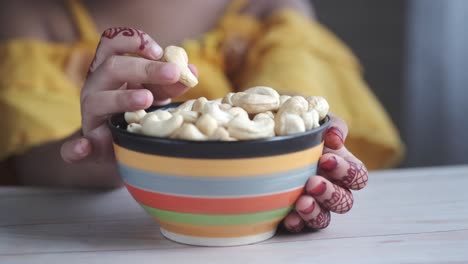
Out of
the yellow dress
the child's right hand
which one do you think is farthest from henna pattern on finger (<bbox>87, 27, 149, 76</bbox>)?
the yellow dress

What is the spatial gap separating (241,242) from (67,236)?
17 centimetres

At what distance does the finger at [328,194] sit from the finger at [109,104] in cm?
17

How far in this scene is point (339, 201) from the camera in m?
0.64

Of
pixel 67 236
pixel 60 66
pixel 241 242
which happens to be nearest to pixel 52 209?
pixel 67 236

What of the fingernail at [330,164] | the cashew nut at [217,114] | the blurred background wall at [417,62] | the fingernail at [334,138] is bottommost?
the blurred background wall at [417,62]

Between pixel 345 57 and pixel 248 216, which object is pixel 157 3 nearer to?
pixel 345 57

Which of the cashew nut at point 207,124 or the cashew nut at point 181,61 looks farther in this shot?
the cashew nut at point 181,61

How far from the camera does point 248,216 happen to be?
0.60 meters

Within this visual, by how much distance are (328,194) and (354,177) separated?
41 millimetres

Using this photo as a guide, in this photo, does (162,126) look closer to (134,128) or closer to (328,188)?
(134,128)

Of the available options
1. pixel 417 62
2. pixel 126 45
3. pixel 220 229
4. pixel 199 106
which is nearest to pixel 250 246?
pixel 220 229

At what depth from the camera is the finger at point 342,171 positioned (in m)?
0.64

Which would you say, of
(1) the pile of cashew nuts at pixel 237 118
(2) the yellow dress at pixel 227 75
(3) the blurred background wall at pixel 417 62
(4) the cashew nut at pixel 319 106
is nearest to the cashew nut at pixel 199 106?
(1) the pile of cashew nuts at pixel 237 118

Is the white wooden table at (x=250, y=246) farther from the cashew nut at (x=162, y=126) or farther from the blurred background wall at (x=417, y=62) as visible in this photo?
the blurred background wall at (x=417, y=62)
